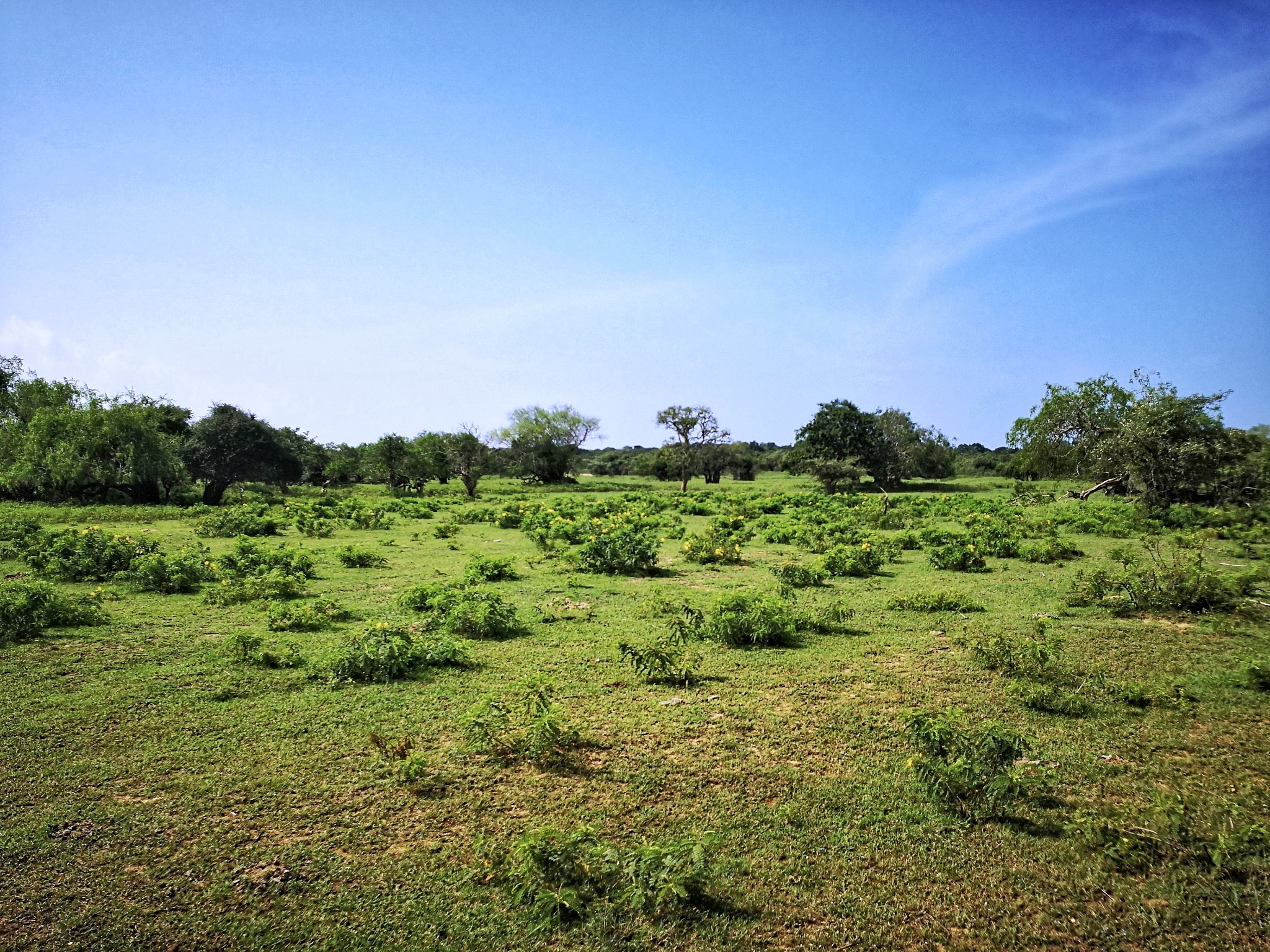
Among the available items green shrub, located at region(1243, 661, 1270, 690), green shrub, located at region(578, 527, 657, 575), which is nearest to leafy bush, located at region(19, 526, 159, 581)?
green shrub, located at region(578, 527, 657, 575)

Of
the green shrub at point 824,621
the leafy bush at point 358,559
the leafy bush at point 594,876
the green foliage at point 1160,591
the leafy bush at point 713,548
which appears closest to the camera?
the leafy bush at point 594,876

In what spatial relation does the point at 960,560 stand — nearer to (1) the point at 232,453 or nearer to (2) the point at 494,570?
(2) the point at 494,570

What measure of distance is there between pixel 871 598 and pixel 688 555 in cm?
547

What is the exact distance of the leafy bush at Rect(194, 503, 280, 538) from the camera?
2177 cm

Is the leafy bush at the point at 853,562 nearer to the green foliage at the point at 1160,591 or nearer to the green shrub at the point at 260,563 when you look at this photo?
the green foliage at the point at 1160,591

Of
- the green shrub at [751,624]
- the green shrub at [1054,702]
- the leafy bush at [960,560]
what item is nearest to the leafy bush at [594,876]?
the green shrub at [1054,702]

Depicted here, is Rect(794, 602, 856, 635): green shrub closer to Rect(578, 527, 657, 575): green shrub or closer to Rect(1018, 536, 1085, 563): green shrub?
Rect(578, 527, 657, 575): green shrub

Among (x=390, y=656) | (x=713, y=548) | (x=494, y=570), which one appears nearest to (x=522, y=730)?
(x=390, y=656)

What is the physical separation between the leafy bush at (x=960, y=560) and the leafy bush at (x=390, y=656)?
11.3 meters

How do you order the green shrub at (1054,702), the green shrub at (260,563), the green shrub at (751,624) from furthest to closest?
the green shrub at (260,563) → the green shrub at (751,624) → the green shrub at (1054,702)

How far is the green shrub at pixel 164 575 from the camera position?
13.1 meters

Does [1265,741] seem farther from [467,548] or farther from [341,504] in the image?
[341,504]

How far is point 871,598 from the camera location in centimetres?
1260

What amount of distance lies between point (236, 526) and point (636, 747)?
67.7 ft
